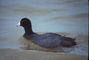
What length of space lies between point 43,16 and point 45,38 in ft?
0.63

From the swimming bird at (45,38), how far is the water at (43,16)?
0.03 meters

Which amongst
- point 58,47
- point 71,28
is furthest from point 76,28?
point 58,47

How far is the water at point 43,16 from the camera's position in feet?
5.43

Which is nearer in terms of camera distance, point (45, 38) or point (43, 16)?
point (45, 38)

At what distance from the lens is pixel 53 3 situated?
1.71m

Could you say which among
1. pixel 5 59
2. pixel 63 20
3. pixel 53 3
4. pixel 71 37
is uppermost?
pixel 53 3

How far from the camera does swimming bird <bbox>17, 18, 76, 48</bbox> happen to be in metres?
1.58

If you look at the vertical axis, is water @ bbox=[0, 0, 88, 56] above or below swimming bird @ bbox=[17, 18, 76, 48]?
above

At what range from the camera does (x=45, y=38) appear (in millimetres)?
1611

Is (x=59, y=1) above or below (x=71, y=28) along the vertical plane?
above

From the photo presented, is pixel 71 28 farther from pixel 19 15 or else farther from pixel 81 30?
pixel 19 15

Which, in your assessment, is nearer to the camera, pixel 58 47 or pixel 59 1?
pixel 58 47

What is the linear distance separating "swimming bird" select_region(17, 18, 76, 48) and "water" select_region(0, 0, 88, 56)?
0.03m

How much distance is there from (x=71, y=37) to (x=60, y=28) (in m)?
Answer: 0.11
